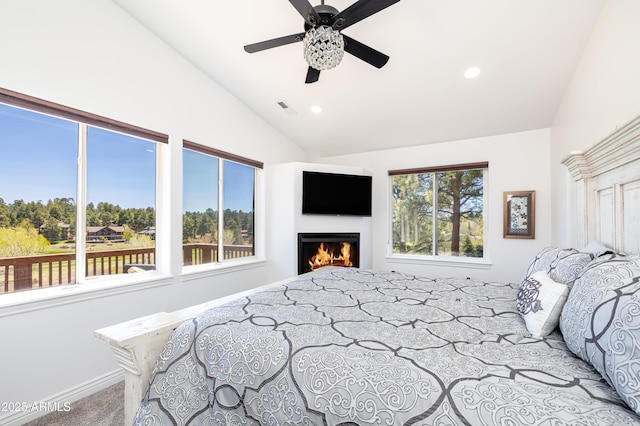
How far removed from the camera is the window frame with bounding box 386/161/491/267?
3963mm

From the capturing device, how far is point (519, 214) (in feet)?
12.1

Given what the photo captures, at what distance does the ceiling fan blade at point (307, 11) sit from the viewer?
65.7 inches

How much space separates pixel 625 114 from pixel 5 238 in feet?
13.7

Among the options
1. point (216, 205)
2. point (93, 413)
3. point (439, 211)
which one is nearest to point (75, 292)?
point (93, 413)

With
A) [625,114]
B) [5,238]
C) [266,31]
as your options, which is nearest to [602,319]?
[625,114]

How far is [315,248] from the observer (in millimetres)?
4344

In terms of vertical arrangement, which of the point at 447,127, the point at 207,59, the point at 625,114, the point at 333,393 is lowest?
the point at 333,393

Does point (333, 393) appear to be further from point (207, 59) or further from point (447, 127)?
point (447, 127)

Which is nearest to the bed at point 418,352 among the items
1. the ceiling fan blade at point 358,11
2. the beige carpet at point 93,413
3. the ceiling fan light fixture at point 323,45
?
the beige carpet at point 93,413

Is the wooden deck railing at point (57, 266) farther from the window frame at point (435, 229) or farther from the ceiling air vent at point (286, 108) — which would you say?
the window frame at point (435, 229)

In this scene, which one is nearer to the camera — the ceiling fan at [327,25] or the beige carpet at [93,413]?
the ceiling fan at [327,25]

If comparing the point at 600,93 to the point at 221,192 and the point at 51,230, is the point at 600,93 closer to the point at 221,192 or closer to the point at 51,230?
the point at 221,192

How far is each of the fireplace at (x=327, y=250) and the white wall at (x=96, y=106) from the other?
3.96 feet

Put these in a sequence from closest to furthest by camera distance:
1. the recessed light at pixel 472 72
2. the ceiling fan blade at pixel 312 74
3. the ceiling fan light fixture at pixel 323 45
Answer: the ceiling fan light fixture at pixel 323 45 < the ceiling fan blade at pixel 312 74 < the recessed light at pixel 472 72
